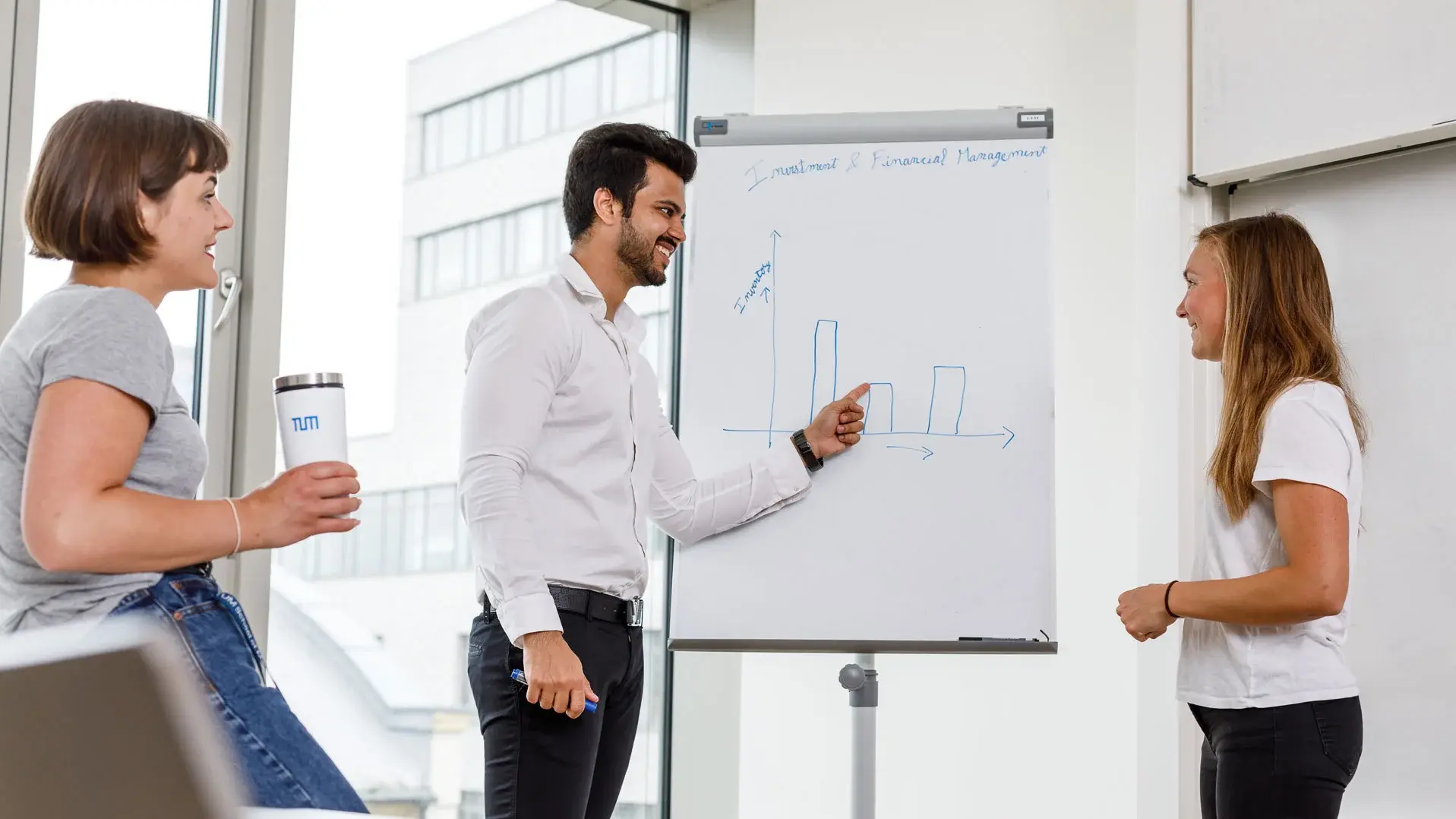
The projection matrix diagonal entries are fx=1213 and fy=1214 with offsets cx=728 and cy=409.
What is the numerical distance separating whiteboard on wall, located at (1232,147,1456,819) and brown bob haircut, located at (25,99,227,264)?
2.12 meters

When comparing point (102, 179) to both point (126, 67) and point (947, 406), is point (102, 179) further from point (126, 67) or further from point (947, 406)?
point (126, 67)

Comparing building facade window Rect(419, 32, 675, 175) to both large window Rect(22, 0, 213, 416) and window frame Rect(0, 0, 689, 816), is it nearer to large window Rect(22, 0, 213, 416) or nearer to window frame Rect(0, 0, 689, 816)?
window frame Rect(0, 0, 689, 816)

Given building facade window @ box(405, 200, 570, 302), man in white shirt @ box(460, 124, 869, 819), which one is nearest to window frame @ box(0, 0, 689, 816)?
building facade window @ box(405, 200, 570, 302)

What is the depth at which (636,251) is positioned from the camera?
1951 mm

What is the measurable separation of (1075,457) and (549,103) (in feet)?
5.71

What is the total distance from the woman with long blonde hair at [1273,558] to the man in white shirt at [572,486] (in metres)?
0.77

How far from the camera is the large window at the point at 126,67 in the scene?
2.49 metres

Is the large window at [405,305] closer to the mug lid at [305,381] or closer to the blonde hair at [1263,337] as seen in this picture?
the mug lid at [305,381]

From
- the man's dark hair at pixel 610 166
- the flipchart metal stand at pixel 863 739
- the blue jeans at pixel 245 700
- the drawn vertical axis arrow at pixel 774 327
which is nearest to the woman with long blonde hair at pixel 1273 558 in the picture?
the flipchart metal stand at pixel 863 739

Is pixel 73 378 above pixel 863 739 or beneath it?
above

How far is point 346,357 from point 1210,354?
77.2 inches

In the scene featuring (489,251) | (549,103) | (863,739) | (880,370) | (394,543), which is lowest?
(863,739)

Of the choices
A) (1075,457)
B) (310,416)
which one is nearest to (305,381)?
(310,416)

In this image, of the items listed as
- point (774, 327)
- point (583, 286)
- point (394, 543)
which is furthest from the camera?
point (394, 543)
